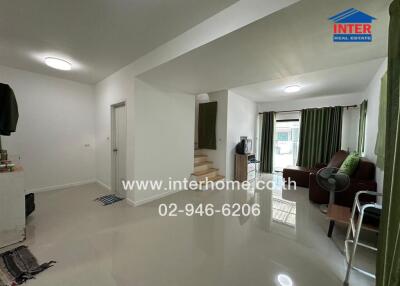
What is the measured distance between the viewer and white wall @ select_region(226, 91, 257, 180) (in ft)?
14.8

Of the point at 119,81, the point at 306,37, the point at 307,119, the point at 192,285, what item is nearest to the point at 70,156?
the point at 119,81

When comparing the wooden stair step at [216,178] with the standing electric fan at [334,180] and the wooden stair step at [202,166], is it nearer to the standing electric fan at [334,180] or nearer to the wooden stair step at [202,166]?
the wooden stair step at [202,166]

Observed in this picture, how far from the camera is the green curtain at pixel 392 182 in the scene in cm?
82

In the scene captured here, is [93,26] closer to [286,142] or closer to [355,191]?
[355,191]

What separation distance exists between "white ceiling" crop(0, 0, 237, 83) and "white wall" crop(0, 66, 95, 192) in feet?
2.53

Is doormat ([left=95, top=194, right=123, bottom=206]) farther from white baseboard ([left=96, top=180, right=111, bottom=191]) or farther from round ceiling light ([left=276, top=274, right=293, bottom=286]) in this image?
round ceiling light ([left=276, top=274, right=293, bottom=286])

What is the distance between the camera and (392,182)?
2.84ft

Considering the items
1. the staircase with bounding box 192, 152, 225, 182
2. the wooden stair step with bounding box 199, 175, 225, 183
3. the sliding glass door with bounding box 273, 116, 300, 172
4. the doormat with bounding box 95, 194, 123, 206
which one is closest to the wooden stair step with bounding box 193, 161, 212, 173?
the staircase with bounding box 192, 152, 225, 182

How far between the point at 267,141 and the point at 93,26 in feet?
18.0

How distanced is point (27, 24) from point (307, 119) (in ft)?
20.3

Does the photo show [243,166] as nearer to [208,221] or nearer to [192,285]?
[208,221]

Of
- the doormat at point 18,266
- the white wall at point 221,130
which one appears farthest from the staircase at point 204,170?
the doormat at point 18,266

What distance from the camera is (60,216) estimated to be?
101 inches

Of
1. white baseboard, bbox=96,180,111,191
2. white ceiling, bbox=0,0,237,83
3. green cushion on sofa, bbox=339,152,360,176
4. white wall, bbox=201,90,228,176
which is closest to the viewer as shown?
white ceiling, bbox=0,0,237,83
